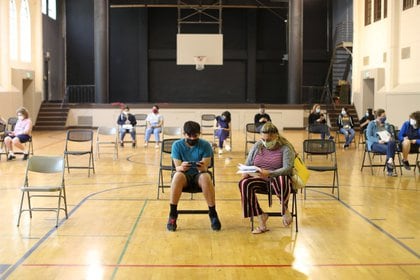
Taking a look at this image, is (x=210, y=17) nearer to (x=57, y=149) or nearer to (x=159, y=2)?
(x=159, y=2)

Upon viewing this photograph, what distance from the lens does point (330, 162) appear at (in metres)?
13.5

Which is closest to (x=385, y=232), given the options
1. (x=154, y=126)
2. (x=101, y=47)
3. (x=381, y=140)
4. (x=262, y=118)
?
(x=381, y=140)

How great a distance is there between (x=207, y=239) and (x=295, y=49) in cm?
2018

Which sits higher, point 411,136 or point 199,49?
point 199,49

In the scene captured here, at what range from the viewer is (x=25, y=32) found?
2452 cm

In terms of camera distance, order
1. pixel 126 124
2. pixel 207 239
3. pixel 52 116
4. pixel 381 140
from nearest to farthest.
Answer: pixel 207 239, pixel 381 140, pixel 126 124, pixel 52 116

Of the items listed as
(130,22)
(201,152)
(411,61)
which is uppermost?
(130,22)

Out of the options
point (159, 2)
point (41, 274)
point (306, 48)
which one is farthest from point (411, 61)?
point (41, 274)

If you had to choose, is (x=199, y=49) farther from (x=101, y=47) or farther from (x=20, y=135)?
(x=20, y=135)

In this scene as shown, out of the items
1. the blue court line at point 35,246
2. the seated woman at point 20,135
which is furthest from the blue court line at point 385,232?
the seated woman at point 20,135

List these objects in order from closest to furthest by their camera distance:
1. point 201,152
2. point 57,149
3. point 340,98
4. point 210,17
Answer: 1. point 201,152
2. point 57,149
3. point 340,98
4. point 210,17

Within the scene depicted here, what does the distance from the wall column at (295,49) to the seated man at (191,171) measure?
19.4 m

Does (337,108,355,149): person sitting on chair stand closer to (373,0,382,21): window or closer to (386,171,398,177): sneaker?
(386,171,398,177): sneaker

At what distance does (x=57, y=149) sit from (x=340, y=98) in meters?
15.2
